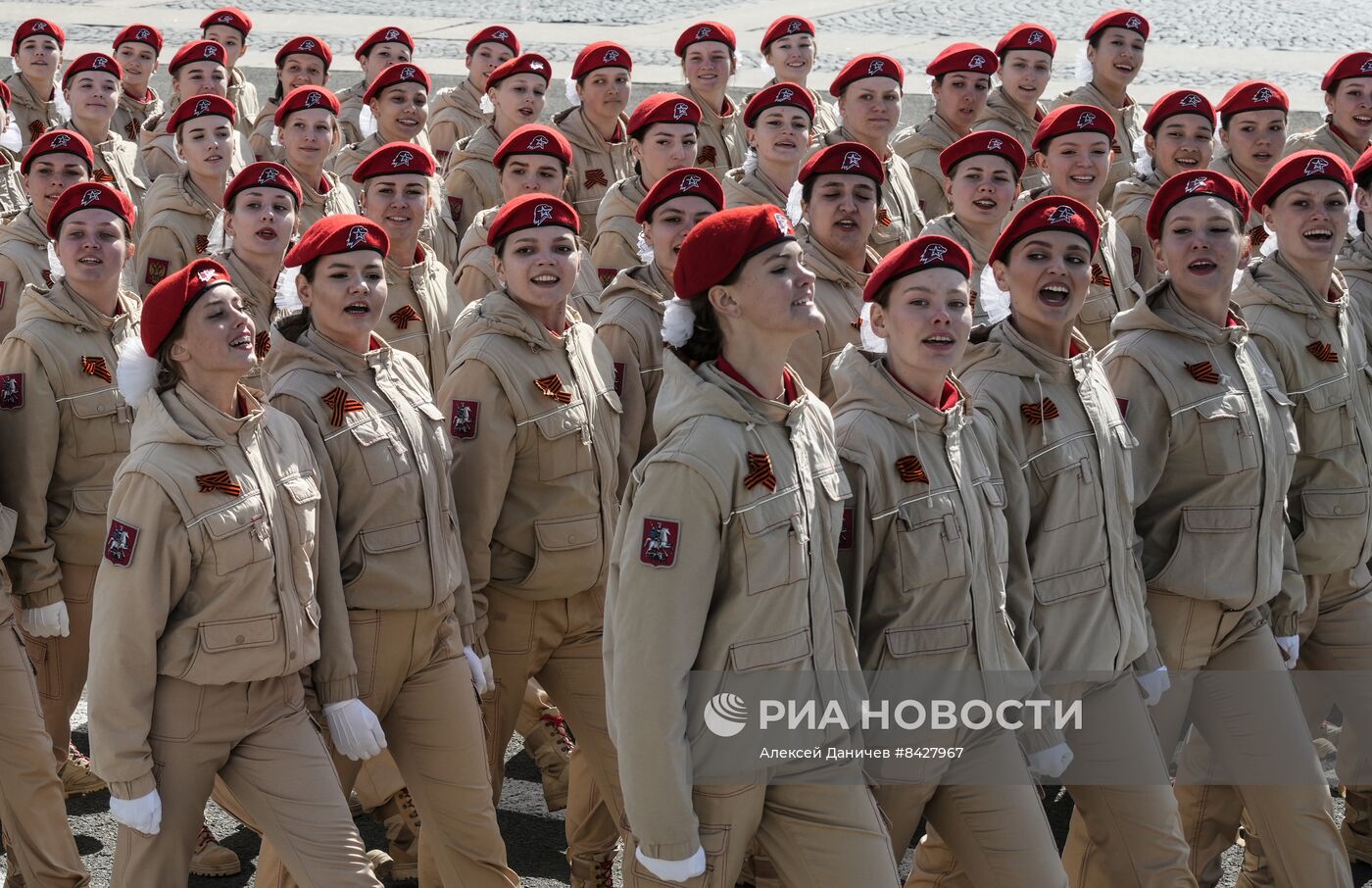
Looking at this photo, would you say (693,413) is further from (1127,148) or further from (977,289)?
(1127,148)

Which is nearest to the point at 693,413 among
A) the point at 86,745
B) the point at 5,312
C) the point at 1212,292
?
the point at 1212,292

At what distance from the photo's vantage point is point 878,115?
9.71 metres

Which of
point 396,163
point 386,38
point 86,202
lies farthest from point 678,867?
point 386,38

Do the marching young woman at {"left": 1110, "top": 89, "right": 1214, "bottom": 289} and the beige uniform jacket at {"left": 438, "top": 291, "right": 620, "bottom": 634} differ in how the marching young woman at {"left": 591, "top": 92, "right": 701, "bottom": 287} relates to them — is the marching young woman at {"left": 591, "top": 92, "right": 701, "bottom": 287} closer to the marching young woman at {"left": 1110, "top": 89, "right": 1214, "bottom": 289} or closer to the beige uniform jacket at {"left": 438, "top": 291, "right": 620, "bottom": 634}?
the marching young woman at {"left": 1110, "top": 89, "right": 1214, "bottom": 289}

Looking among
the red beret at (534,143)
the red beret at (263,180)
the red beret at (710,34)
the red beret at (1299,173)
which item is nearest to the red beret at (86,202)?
the red beret at (263,180)

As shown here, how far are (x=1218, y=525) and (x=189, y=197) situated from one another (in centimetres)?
565

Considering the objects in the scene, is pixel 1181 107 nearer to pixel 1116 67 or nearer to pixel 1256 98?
pixel 1256 98

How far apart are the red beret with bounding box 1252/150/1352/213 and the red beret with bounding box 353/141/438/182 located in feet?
12.0

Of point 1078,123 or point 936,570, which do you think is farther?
point 1078,123

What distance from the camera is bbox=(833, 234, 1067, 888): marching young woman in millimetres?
4895

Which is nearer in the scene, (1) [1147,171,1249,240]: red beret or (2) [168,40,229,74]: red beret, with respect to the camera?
(1) [1147,171,1249,240]: red beret

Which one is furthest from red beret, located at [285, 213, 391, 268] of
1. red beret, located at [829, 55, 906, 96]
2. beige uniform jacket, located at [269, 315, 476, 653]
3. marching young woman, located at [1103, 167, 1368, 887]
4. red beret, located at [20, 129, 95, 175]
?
red beret, located at [829, 55, 906, 96]

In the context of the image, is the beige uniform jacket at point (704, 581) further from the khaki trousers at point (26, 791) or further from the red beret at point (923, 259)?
the khaki trousers at point (26, 791)

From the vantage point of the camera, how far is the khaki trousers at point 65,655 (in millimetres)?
6730
